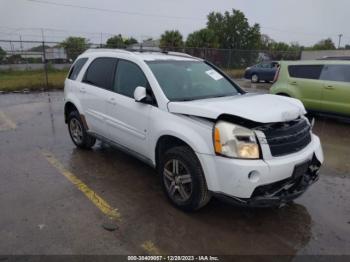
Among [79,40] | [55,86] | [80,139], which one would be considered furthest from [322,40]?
[80,139]

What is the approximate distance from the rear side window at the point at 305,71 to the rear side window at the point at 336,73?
15 cm

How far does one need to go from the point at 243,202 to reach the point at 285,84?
21.7 feet

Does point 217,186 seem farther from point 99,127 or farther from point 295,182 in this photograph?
point 99,127

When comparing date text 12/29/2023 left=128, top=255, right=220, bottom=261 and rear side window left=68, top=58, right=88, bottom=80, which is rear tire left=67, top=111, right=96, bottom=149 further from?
date text 12/29/2023 left=128, top=255, right=220, bottom=261

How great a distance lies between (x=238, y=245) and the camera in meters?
3.00

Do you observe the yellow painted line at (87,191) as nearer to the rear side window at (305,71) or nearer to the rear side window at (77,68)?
the rear side window at (77,68)

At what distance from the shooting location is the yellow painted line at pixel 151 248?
2865 millimetres

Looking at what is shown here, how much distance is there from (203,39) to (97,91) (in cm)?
2778

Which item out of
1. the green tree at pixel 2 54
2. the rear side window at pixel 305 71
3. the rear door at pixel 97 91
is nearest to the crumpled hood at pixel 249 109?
the rear door at pixel 97 91

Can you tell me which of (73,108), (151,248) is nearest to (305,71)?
(73,108)

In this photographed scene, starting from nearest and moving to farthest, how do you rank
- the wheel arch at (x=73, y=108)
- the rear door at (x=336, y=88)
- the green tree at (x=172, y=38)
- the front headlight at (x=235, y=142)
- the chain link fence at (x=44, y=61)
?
the front headlight at (x=235, y=142)
the wheel arch at (x=73, y=108)
the rear door at (x=336, y=88)
the chain link fence at (x=44, y=61)
the green tree at (x=172, y=38)

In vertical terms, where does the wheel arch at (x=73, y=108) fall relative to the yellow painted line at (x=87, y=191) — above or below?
above

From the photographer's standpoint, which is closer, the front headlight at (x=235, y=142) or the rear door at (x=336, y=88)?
the front headlight at (x=235, y=142)

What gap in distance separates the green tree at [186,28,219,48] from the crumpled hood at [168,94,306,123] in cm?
2847
